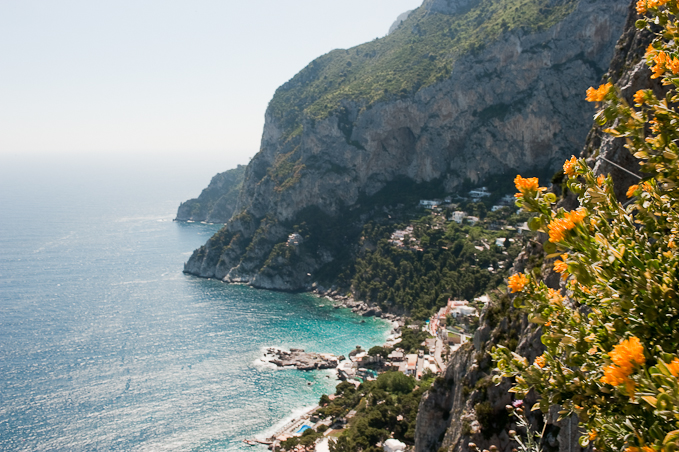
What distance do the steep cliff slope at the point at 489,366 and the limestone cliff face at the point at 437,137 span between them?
5244 centimetres

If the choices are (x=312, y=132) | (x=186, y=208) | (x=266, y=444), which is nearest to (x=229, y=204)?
(x=186, y=208)

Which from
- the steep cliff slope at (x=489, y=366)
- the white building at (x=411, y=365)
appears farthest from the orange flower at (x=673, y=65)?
the white building at (x=411, y=365)

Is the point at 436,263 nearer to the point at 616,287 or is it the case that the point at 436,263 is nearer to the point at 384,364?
the point at 384,364

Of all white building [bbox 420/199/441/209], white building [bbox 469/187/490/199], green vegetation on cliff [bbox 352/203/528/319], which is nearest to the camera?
green vegetation on cliff [bbox 352/203/528/319]

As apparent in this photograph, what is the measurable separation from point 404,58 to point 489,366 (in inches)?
3733

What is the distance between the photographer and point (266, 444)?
36.2 m

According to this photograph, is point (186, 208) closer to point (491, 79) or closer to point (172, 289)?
point (172, 289)

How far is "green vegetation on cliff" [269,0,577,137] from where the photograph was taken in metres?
81.9

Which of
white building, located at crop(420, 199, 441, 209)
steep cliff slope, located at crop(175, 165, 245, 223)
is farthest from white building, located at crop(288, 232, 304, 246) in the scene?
steep cliff slope, located at crop(175, 165, 245, 223)

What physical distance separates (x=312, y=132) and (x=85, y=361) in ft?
207

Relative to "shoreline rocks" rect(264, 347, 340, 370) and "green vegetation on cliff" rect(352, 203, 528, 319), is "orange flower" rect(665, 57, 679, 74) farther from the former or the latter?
"green vegetation on cliff" rect(352, 203, 528, 319)

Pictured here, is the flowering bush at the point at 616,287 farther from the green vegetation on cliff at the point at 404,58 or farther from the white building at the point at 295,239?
the green vegetation on cliff at the point at 404,58

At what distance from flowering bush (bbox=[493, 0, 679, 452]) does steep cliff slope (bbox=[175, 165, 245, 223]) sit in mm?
148528

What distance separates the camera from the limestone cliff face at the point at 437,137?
70875 mm
